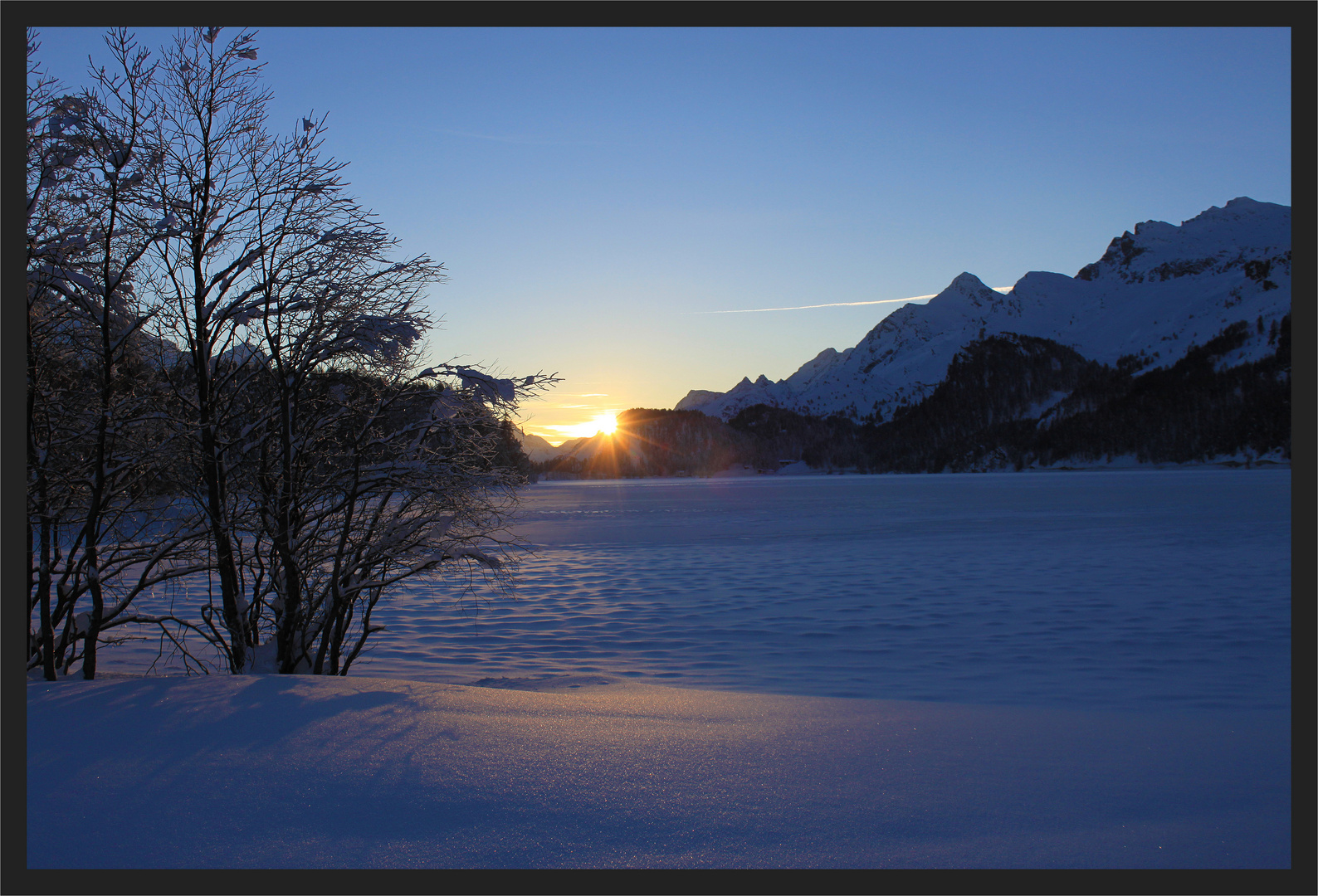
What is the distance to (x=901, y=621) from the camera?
14.7 m

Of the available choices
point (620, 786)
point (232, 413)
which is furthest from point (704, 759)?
point (232, 413)

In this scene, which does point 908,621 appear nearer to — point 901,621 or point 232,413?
point 901,621

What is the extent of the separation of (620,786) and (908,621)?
11.8 m

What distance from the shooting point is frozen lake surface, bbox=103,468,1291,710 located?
10.1 m

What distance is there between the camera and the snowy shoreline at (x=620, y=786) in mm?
3652

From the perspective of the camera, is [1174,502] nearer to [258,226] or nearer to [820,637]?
[820,637]

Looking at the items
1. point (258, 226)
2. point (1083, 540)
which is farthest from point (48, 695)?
point (1083, 540)

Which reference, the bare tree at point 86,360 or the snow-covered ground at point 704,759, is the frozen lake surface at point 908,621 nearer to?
the snow-covered ground at point 704,759

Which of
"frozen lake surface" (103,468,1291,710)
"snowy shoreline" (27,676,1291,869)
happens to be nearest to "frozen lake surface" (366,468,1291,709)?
"frozen lake surface" (103,468,1291,710)

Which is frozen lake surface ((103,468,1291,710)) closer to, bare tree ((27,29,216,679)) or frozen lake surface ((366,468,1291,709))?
frozen lake surface ((366,468,1291,709))

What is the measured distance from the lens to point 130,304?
26.0ft

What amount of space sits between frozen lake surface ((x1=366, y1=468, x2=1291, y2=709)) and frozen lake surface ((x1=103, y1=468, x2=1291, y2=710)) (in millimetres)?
62

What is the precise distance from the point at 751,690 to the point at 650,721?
13.9 ft


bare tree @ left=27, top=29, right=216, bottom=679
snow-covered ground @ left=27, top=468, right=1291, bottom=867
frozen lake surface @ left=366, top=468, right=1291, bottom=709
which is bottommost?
frozen lake surface @ left=366, top=468, right=1291, bottom=709
